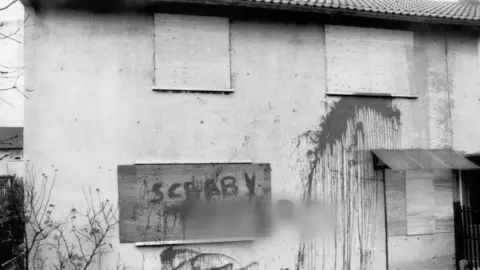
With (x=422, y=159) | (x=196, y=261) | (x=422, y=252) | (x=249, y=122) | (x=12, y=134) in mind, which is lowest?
(x=422, y=252)

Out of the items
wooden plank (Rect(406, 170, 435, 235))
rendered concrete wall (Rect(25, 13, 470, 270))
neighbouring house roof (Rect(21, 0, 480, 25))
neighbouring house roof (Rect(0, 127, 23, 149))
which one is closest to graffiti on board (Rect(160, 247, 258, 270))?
rendered concrete wall (Rect(25, 13, 470, 270))

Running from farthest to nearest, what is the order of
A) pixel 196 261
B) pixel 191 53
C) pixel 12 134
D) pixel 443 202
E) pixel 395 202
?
1. pixel 12 134
2. pixel 443 202
3. pixel 395 202
4. pixel 191 53
5. pixel 196 261

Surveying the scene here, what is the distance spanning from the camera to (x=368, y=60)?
8.67 meters

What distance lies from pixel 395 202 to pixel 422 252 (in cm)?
122

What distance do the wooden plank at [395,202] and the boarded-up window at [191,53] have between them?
3.96 meters

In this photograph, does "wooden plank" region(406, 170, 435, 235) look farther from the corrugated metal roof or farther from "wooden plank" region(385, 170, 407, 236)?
the corrugated metal roof

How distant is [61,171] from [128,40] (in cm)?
269

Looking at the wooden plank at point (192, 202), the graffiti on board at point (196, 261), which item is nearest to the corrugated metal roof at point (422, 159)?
the wooden plank at point (192, 202)

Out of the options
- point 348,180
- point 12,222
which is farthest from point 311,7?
point 12,222

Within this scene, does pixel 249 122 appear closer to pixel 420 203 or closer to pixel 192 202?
pixel 192 202

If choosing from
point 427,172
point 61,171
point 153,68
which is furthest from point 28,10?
point 427,172

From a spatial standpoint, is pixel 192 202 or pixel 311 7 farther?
pixel 311 7

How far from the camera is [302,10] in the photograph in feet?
27.1

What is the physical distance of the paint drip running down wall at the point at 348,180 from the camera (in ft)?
26.8
